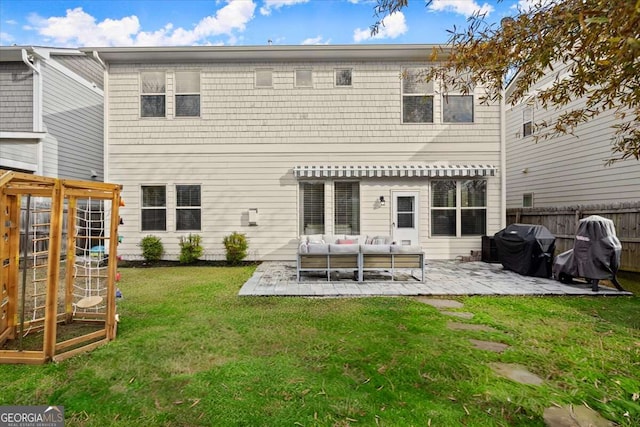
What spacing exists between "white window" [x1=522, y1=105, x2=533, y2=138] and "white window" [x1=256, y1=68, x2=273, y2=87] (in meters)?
10.2

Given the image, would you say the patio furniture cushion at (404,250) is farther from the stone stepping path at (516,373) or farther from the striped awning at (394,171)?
the stone stepping path at (516,373)

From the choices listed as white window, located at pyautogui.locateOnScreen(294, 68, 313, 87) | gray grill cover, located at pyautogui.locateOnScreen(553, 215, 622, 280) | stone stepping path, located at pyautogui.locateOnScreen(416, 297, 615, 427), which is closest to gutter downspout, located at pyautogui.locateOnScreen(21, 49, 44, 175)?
white window, located at pyautogui.locateOnScreen(294, 68, 313, 87)

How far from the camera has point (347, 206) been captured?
9906 millimetres

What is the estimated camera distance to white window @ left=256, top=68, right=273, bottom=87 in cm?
991

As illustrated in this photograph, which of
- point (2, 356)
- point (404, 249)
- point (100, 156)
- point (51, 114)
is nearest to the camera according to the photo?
point (2, 356)

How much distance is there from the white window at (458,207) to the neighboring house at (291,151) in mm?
32

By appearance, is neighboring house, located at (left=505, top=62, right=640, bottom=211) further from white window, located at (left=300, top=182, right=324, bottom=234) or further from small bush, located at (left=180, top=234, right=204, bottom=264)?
small bush, located at (left=180, top=234, right=204, bottom=264)

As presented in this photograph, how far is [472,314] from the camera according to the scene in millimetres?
4859

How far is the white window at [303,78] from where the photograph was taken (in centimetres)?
993

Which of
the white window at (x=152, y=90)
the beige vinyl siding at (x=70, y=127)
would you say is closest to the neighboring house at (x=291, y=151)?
the white window at (x=152, y=90)

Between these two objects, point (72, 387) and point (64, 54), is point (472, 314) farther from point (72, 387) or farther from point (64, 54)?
point (64, 54)

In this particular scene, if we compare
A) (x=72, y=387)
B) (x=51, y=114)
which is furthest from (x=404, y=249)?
(x=51, y=114)

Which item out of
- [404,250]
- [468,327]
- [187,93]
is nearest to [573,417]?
[468,327]

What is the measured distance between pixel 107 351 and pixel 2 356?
0.96 m
